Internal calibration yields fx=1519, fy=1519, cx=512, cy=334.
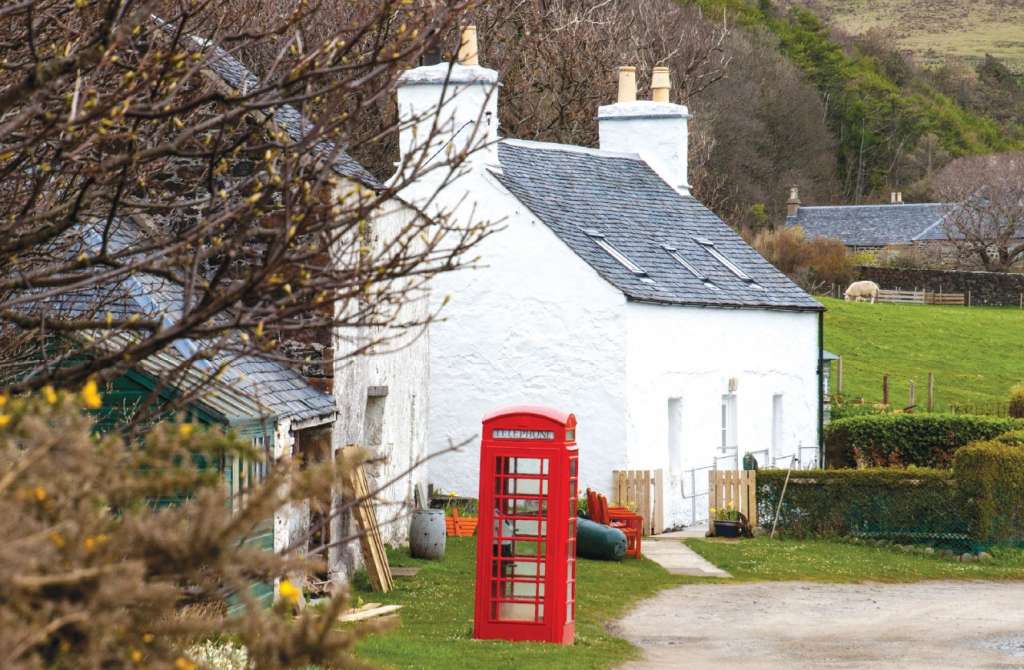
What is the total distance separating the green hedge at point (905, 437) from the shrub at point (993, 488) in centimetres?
608

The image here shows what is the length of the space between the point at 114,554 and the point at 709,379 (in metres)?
22.7

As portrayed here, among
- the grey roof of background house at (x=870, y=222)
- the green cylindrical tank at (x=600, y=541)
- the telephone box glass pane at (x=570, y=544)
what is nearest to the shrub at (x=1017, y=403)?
the green cylindrical tank at (x=600, y=541)

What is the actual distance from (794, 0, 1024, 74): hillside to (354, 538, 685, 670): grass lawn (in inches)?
5591

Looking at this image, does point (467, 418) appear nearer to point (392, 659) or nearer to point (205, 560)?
point (392, 659)

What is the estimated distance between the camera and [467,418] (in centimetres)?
2483

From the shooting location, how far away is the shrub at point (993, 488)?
22.1 meters

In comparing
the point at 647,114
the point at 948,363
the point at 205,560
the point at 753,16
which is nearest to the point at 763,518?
the point at 647,114

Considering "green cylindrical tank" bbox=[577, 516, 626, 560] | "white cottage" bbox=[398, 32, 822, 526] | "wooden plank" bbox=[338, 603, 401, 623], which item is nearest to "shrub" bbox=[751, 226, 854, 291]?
"white cottage" bbox=[398, 32, 822, 526]

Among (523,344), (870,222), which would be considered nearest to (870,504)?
(523,344)

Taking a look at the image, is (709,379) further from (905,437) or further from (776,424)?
(905,437)

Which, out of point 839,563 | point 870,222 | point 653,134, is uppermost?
point 870,222

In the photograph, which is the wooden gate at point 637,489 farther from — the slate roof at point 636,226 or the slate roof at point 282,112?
the slate roof at point 282,112

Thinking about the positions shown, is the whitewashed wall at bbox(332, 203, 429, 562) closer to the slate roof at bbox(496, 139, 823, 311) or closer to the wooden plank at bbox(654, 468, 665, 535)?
the wooden plank at bbox(654, 468, 665, 535)

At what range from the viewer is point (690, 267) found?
27.3 metres
